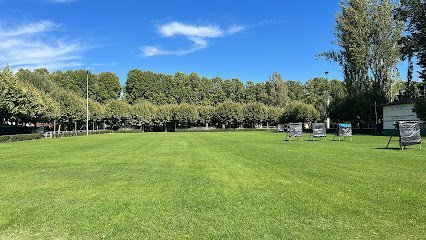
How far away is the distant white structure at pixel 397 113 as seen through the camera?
5432 centimetres

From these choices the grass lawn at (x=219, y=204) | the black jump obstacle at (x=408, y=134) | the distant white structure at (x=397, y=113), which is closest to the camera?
the grass lawn at (x=219, y=204)

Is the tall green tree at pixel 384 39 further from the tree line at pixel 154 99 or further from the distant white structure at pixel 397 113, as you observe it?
the tree line at pixel 154 99

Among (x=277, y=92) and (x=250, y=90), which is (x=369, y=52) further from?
(x=250, y=90)

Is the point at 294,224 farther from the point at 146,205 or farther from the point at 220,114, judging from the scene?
the point at 220,114

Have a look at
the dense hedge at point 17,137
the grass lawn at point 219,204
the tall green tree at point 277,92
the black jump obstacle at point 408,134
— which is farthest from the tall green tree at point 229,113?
the grass lawn at point 219,204

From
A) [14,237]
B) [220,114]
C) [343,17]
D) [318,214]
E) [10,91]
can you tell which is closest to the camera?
[14,237]

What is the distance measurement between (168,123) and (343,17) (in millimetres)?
67600

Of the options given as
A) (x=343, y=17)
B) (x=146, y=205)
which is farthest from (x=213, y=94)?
(x=146, y=205)

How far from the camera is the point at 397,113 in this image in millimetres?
56500

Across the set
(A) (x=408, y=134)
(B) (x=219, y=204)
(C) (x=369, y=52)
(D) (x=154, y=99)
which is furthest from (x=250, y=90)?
(B) (x=219, y=204)

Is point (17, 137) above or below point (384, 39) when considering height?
below

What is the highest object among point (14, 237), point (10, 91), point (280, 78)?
point (280, 78)

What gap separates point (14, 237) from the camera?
19.3ft

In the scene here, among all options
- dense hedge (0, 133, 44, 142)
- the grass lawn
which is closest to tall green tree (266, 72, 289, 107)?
dense hedge (0, 133, 44, 142)
